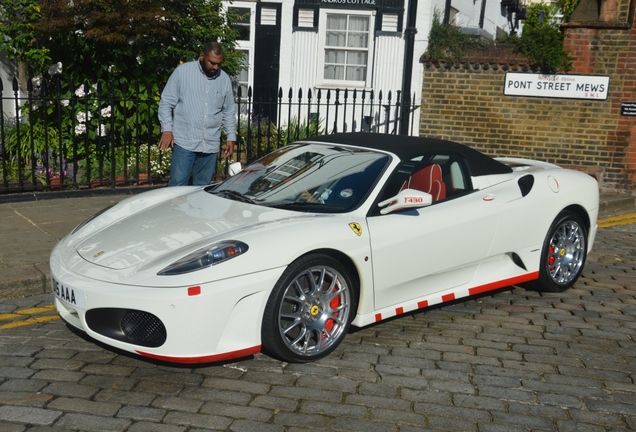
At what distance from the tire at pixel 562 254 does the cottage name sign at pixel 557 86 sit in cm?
712

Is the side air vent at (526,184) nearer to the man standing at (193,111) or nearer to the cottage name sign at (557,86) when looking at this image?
the man standing at (193,111)

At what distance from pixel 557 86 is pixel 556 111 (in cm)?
44

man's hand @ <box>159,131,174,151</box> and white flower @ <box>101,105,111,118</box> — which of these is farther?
white flower @ <box>101,105,111,118</box>

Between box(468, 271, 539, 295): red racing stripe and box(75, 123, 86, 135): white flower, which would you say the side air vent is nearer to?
box(468, 271, 539, 295): red racing stripe

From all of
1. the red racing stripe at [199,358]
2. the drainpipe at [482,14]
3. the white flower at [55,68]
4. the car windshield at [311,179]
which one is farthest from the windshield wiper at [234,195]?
the drainpipe at [482,14]

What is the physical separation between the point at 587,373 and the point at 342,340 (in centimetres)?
155

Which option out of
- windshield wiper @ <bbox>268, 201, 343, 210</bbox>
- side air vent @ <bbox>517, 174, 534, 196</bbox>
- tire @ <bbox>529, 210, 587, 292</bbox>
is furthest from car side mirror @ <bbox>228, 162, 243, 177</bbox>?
tire @ <bbox>529, 210, 587, 292</bbox>

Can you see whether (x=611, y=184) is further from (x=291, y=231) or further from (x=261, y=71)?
(x=291, y=231)

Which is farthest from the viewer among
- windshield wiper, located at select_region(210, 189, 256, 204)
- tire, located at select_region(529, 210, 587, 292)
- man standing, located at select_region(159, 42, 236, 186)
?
man standing, located at select_region(159, 42, 236, 186)

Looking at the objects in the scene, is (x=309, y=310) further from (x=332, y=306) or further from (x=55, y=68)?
(x=55, y=68)

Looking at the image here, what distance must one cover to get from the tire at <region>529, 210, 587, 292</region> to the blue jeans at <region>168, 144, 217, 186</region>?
3.39 meters

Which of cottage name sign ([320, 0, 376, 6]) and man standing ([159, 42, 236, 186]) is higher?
cottage name sign ([320, 0, 376, 6])

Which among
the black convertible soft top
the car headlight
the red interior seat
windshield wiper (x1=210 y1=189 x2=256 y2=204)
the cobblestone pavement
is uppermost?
the black convertible soft top

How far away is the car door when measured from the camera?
5.07 m
